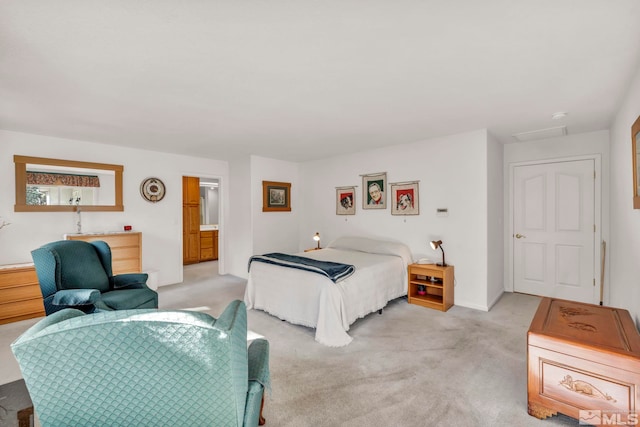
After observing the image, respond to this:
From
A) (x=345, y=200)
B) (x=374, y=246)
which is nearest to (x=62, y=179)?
(x=345, y=200)

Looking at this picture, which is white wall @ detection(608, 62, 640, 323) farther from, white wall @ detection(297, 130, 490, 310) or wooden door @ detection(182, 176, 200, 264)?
wooden door @ detection(182, 176, 200, 264)

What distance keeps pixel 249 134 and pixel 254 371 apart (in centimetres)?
314

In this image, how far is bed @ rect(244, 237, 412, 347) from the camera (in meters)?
2.83

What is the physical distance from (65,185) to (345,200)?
4298 mm

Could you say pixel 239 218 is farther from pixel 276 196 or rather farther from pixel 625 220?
pixel 625 220

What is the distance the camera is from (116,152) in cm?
444

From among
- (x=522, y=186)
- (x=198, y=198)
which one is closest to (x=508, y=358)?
(x=522, y=186)

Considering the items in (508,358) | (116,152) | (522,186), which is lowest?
(508,358)

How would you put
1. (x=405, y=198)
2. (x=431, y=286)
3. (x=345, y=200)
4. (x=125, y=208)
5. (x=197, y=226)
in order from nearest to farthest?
(x=431, y=286), (x=405, y=198), (x=125, y=208), (x=345, y=200), (x=197, y=226)

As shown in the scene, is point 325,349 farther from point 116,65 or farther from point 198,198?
point 198,198

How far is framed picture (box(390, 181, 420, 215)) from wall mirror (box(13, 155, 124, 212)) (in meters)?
4.37

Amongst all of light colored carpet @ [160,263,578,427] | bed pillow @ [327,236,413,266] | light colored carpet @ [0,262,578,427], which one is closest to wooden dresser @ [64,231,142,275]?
light colored carpet @ [0,262,578,427]

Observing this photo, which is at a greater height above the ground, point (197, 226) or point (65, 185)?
point (65, 185)

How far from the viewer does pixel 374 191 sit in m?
4.77
